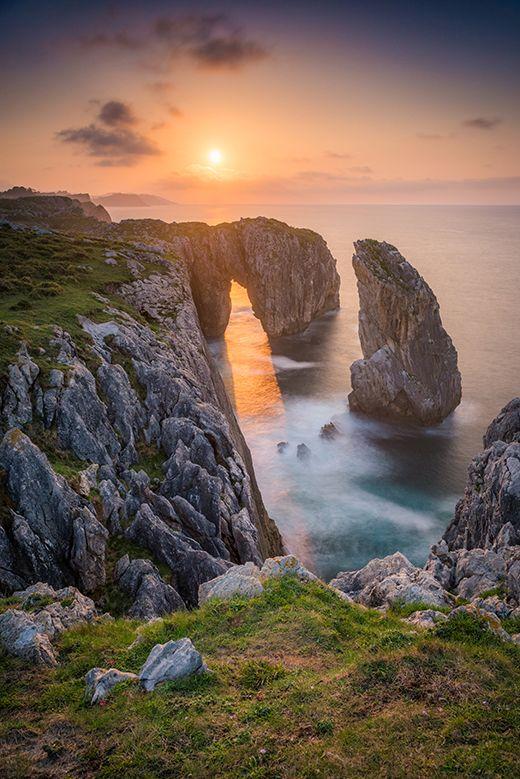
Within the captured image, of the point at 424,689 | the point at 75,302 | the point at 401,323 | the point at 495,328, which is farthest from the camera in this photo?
the point at 495,328

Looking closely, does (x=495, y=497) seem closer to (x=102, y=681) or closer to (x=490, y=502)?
(x=490, y=502)

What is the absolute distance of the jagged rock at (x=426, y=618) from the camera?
679 inches

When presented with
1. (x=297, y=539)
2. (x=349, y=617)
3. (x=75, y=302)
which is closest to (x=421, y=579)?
(x=349, y=617)

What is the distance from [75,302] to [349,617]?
3523 cm

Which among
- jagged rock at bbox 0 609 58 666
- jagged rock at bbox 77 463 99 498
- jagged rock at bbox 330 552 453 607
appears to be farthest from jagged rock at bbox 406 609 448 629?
jagged rock at bbox 77 463 99 498

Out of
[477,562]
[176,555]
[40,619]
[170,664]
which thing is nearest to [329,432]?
[477,562]

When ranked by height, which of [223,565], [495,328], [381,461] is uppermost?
[495,328]

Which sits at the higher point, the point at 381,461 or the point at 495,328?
the point at 495,328

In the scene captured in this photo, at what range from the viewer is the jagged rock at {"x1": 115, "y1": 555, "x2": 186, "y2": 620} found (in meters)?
20.8

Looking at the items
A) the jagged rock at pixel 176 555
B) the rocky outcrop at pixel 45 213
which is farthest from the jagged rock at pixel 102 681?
the rocky outcrop at pixel 45 213

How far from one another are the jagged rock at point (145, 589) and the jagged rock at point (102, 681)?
676 centimetres

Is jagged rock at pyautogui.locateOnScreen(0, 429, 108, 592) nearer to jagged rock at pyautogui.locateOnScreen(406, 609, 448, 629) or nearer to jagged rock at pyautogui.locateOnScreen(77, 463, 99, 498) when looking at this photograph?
jagged rock at pyautogui.locateOnScreen(77, 463, 99, 498)

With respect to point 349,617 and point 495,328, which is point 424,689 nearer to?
point 349,617

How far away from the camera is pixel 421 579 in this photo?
77.9 feet
